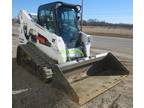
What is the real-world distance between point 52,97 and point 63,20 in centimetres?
209

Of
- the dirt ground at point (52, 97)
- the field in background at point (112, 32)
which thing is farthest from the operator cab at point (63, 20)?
the field in background at point (112, 32)

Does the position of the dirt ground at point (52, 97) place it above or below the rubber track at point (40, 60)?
below

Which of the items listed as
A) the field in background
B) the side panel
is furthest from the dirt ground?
the field in background

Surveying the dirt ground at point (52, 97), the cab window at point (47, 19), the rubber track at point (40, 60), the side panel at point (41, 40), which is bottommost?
the dirt ground at point (52, 97)

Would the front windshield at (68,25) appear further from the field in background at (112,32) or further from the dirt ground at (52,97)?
the field in background at (112,32)

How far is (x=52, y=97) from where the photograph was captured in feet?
14.2

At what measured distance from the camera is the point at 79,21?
243 inches

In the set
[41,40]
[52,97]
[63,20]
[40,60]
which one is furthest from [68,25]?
[52,97]

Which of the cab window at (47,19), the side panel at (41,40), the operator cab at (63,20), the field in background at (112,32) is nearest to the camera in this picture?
the side panel at (41,40)

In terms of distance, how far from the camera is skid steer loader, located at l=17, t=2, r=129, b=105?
16.0 ft

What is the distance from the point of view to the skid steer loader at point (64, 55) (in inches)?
192

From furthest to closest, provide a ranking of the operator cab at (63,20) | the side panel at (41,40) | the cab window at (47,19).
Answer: the cab window at (47,19), the operator cab at (63,20), the side panel at (41,40)

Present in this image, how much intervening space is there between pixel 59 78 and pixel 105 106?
975 millimetres
